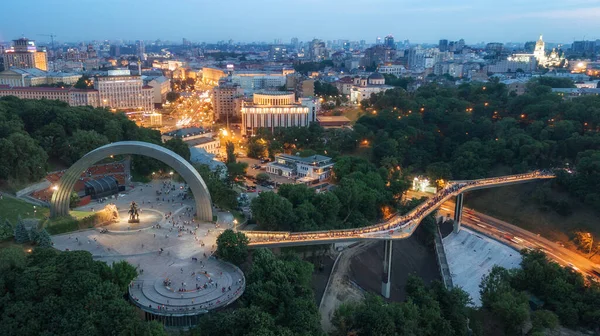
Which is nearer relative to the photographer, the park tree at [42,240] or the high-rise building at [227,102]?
the park tree at [42,240]

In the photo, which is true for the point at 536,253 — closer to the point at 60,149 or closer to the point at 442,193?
the point at 442,193

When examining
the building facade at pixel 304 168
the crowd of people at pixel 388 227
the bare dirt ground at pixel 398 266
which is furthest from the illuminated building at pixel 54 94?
the bare dirt ground at pixel 398 266

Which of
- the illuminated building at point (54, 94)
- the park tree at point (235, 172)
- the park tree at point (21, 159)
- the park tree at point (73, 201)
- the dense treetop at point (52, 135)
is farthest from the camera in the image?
the illuminated building at point (54, 94)

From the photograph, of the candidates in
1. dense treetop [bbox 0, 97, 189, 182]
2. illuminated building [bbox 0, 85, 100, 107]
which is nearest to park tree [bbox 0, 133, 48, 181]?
dense treetop [bbox 0, 97, 189, 182]

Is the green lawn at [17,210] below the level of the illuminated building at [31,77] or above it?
below

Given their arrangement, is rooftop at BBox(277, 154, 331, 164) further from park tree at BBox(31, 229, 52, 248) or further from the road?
park tree at BBox(31, 229, 52, 248)

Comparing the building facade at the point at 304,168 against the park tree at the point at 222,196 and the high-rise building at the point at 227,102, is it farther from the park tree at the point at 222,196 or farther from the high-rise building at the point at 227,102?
the high-rise building at the point at 227,102
